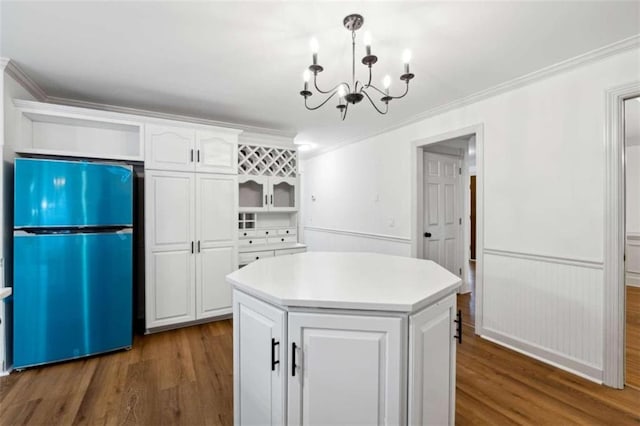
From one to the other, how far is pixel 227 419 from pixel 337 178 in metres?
4.03

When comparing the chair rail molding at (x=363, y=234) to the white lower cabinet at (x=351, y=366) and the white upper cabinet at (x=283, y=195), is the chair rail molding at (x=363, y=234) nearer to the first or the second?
the white upper cabinet at (x=283, y=195)

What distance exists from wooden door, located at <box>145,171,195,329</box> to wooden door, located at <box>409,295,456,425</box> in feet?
8.83

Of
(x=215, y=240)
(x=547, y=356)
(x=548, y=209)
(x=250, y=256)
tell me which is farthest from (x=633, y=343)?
(x=215, y=240)

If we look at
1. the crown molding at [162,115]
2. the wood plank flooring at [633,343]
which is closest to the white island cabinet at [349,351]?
the wood plank flooring at [633,343]

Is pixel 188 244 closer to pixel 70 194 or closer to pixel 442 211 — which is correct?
pixel 70 194

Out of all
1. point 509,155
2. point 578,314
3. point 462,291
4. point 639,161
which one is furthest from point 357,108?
point 639,161

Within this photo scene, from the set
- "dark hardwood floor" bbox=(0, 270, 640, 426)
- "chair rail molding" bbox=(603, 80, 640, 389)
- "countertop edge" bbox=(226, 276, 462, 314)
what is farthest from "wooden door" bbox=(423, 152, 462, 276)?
"countertop edge" bbox=(226, 276, 462, 314)

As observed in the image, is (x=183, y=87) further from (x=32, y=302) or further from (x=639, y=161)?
(x=639, y=161)

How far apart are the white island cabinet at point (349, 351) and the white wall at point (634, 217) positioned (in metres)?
5.54

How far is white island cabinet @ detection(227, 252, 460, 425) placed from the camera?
118 centimetres

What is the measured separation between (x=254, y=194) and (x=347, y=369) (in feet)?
10.6

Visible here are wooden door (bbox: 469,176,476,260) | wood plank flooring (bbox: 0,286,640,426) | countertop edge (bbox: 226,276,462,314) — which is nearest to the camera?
countertop edge (bbox: 226,276,462,314)

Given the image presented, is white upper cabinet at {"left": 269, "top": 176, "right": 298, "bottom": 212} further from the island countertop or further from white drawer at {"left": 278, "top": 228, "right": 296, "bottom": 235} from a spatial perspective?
the island countertop

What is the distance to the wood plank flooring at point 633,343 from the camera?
2240mm
